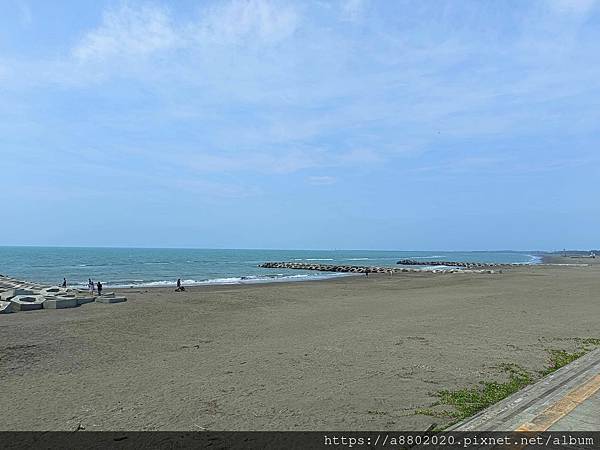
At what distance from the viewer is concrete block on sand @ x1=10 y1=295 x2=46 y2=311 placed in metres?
19.1

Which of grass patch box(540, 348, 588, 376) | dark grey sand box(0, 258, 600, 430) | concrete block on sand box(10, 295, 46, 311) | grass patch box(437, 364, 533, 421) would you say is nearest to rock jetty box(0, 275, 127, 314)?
concrete block on sand box(10, 295, 46, 311)

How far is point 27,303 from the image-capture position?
19438mm

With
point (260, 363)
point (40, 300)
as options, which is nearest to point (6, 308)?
point (40, 300)

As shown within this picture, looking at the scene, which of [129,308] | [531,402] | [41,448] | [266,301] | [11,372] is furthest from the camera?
[266,301]

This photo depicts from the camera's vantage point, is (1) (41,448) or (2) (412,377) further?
(2) (412,377)

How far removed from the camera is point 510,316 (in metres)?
15.0

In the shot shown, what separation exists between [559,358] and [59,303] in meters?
19.4

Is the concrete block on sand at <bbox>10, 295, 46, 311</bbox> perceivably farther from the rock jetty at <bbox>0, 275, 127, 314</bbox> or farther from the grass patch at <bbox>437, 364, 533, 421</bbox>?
the grass patch at <bbox>437, 364, 533, 421</bbox>

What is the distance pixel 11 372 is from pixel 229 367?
13.4ft

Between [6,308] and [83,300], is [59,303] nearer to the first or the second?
[83,300]

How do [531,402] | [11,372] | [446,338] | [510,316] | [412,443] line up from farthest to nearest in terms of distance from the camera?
[510,316] → [446,338] → [11,372] → [531,402] → [412,443]

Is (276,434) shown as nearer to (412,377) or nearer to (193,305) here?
(412,377)

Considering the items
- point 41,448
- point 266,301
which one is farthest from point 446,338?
point 266,301

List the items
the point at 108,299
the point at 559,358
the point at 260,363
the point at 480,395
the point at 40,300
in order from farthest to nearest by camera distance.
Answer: the point at 108,299 < the point at 40,300 < the point at 260,363 < the point at 559,358 < the point at 480,395
